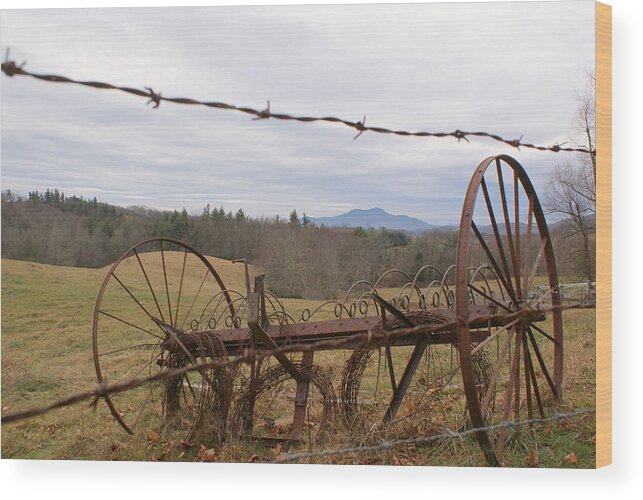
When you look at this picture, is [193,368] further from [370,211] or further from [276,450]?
[370,211]

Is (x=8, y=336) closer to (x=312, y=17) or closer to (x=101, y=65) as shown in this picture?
(x=101, y=65)

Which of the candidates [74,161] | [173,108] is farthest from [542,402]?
[74,161]

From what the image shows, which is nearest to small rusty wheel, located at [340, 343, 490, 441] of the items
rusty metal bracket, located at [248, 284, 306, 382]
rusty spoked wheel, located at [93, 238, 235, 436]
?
rusty metal bracket, located at [248, 284, 306, 382]

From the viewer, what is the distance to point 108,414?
6.29m

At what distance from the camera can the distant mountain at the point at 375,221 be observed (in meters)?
6.19

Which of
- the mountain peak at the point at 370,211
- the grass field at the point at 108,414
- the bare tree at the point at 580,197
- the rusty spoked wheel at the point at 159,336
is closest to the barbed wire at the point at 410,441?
the grass field at the point at 108,414

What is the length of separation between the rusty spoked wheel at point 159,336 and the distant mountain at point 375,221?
1.21 meters

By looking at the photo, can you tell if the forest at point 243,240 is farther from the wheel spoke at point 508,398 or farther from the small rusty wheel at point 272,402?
the small rusty wheel at point 272,402

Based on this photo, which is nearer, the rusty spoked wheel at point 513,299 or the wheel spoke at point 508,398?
the rusty spoked wheel at point 513,299

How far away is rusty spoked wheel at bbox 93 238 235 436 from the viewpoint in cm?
571

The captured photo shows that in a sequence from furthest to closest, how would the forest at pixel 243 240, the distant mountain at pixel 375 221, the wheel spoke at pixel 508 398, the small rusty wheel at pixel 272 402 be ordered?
the distant mountain at pixel 375 221, the forest at pixel 243 240, the small rusty wheel at pixel 272 402, the wheel spoke at pixel 508 398

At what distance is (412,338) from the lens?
17.9 ft

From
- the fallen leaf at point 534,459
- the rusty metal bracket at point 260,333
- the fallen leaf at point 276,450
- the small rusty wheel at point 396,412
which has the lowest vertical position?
the fallen leaf at point 276,450

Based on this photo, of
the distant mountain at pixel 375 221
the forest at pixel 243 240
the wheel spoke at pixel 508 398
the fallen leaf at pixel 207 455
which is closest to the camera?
the wheel spoke at pixel 508 398
